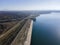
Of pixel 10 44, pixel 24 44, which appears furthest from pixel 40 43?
pixel 10 44

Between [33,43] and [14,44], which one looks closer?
[14,44]

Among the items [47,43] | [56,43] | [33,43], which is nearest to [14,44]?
[33,43]

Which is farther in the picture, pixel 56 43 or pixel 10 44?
pixel 56 43

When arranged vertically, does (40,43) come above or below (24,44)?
below

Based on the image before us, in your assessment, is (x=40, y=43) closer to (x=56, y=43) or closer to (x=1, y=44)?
(x=56, y=43)

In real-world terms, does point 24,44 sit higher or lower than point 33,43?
higher

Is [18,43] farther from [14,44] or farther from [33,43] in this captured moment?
[33,43]

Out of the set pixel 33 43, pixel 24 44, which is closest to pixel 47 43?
pixel 33 43
